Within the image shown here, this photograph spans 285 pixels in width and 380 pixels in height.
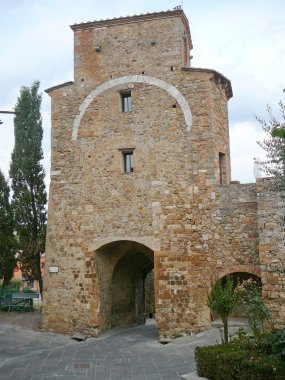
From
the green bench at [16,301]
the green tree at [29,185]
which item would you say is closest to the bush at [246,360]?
the green bench at [16,301]

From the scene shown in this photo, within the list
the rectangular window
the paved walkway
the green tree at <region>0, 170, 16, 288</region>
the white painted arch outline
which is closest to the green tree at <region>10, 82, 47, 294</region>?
the green tree at <region>0, 170, 16, 288</region>

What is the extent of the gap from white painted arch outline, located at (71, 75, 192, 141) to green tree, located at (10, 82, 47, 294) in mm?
4220

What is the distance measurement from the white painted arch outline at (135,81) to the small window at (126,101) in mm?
401

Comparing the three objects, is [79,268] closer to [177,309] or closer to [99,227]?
[99,227]

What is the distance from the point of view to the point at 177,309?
1373cm

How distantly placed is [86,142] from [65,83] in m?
2.22

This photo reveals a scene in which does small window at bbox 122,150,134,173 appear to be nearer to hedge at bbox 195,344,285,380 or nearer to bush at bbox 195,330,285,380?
bush at bbox 195,330,285,380

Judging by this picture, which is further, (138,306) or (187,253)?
(138,306)

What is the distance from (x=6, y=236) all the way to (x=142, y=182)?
7190 mm

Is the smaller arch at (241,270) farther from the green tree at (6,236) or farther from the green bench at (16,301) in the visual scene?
the green tree at (6,236)

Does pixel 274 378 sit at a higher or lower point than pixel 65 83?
lower

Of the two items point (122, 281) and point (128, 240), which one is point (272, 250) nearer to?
point (128, 240)

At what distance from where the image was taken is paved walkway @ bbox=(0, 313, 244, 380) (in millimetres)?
10086

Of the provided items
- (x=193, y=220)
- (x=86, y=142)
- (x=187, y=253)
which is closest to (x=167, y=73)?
(x=86, y=142)
